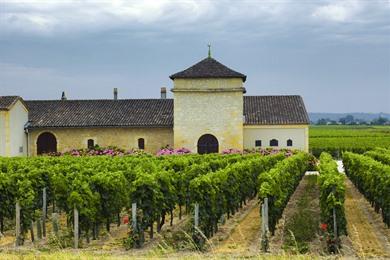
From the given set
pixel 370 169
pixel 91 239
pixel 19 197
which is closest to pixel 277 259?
pixel 91 239

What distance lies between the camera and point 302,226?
19.0m

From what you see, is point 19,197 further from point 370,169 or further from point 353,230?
point 370,169

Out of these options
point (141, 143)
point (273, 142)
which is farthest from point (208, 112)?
point (273, 142)

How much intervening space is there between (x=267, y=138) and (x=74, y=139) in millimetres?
13576

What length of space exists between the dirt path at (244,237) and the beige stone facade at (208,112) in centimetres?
2086

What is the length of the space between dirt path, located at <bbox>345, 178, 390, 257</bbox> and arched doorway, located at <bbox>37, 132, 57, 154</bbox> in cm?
2481

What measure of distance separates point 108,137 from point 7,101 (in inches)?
281

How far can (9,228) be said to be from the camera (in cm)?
1908

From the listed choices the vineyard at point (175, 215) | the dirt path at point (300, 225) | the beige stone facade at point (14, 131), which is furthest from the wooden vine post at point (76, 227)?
the beige stone facade at point (14, 131)

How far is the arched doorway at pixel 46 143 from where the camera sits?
151ft

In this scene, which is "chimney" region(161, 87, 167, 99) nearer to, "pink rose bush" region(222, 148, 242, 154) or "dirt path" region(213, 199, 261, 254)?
"pink rose bush" region(222, 148, 242, 154)

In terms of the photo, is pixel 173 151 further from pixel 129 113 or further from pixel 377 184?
pixel 377 184

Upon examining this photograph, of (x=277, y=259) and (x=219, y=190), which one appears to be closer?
(x=277, y=259)

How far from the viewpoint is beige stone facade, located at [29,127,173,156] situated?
4544cm
